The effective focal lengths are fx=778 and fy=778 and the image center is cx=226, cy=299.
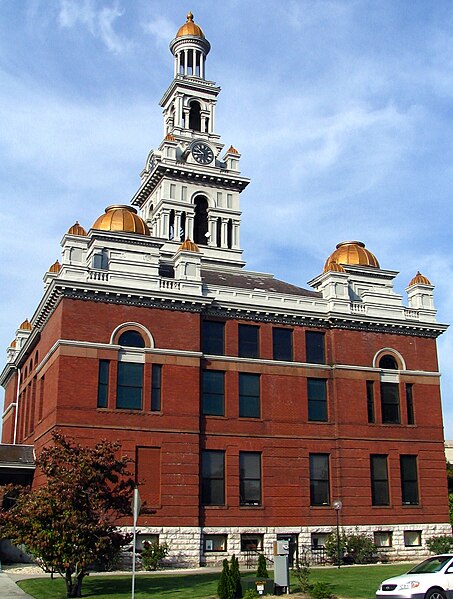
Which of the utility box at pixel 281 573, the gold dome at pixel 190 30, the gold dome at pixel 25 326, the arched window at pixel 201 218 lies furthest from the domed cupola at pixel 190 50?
the utility box at pixel 281 573

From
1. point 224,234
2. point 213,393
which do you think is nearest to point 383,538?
point 213,393

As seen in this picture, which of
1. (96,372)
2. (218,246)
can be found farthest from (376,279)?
(96,372)

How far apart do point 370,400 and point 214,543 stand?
12.8 meters

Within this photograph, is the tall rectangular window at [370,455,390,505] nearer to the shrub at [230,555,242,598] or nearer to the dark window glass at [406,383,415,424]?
the dark window glass at [406,383,415,424]

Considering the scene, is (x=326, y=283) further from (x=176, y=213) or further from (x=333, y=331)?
(x=176, y=213)

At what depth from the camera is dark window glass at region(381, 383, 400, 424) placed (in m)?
46.8

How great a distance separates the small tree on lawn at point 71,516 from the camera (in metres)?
27.0

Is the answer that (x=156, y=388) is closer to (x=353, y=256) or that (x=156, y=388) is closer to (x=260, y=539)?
(x=260, y=539)

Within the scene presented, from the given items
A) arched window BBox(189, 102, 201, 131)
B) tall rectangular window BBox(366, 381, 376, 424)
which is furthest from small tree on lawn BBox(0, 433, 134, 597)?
arched window BBox(189, 102, 201, 131)

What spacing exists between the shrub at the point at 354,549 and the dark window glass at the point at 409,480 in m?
4.54

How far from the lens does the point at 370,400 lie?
46562 mm

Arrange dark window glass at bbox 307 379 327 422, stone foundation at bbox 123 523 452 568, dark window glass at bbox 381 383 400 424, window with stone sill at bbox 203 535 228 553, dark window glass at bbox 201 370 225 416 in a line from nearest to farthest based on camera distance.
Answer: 1. stone foundation at bbox 123 523 452 568
2. window with stone sill at bbox 203 535 228 553
3. dark window glass at bbox 201 370 225 416
4. dark window glass at bbox 307 379 327 422
5. dark window glass at bbox 381 383 400 424

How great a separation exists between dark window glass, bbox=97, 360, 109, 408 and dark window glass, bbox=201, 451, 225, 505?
6168 millimetres

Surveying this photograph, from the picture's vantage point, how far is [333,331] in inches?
1837
